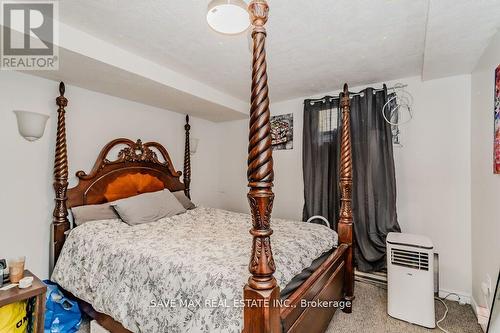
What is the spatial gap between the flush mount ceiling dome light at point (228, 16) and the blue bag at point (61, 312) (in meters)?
2.34

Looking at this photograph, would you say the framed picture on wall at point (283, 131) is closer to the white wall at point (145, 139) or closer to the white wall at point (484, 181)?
the white wall at point (145, 139)

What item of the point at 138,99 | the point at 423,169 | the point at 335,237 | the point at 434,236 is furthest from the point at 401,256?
the point at 138,99

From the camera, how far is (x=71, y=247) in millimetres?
2088

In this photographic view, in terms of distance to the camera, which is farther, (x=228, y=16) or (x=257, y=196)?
(x=228, y=16)

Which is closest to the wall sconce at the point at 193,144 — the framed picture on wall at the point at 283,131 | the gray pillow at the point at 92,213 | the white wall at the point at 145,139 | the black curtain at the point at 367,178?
the white wall at the point at 145,139

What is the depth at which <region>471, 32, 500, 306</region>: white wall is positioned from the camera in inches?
68.9

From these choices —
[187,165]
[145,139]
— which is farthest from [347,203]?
[145,139]

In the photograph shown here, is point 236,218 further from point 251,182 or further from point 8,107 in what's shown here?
point 8,107

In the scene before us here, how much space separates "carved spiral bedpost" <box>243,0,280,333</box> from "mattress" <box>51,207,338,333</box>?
186mm

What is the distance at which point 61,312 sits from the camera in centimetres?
191

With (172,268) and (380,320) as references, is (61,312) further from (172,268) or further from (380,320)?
(380,320)

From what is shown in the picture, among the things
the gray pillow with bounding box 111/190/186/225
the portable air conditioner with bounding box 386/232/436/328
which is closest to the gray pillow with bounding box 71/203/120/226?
the gray pillow with bounding box 111/190/186/225

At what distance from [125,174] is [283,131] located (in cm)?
224

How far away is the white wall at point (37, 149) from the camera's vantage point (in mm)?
2080
